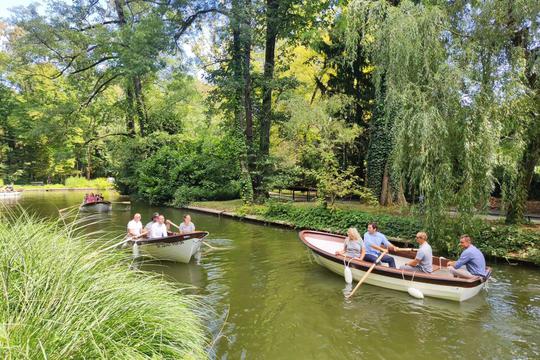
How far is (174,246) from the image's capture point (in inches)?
436

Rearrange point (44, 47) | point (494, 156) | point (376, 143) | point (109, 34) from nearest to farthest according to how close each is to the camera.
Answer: point (494, 156) < point (376, 143) < point (109, 34) < point (44, 47)

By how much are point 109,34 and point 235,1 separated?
320 inches

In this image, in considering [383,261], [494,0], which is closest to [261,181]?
[383,261]

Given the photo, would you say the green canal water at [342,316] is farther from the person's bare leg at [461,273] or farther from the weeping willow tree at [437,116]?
the weeping willow tree at [437,116]

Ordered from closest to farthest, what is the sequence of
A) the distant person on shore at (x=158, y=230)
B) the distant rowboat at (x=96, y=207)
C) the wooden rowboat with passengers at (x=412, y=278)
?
the wooden rowboat with passengers at (x=412, y=278) < the distant person on shore at (x=158, y=230) < the distant rowboat at (x=96, y=207)

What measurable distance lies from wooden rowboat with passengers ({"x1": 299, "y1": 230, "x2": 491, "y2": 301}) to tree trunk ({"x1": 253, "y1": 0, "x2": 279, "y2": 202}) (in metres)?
11.1

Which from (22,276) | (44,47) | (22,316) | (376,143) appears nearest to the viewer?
(22,316)

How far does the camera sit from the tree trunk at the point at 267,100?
68.4 feet

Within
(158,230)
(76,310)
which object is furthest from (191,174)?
(76,310)

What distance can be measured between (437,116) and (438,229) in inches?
125

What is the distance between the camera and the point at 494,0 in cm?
980

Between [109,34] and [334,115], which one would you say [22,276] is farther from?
[109,34]

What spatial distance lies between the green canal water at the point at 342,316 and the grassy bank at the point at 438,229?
0.55 meters

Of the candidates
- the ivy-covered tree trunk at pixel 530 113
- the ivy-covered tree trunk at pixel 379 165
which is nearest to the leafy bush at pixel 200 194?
the ivy-covered tree trunk at pixel 379 165
